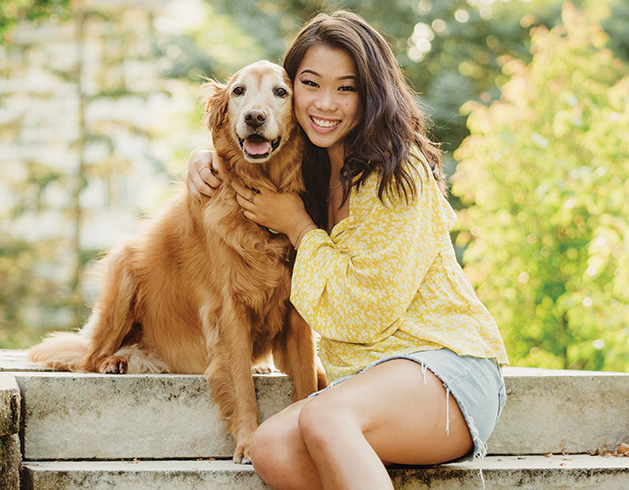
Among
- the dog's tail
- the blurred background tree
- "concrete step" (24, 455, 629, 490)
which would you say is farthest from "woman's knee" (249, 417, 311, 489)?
the blurred background tree

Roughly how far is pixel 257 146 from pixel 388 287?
81 cm

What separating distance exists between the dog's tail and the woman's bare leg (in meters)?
1.20

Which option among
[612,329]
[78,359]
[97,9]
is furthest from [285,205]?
[97,9]

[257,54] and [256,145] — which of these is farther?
[257,54]

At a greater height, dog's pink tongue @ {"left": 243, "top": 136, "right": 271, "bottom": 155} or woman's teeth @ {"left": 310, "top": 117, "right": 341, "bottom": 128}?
woman's teeth @ {"left": 310, "top": 117, "right": 341, "bottom": 128}

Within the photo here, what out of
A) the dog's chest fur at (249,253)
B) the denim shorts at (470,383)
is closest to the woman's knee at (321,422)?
the denim shorts at (470,383)

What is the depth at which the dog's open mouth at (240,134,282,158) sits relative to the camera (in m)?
2.71

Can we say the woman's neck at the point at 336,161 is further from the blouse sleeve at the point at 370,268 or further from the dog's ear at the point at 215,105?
the dog's ear at the point at 215,105

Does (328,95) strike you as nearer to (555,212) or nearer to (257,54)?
(555,212)

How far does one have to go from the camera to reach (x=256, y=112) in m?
2.64

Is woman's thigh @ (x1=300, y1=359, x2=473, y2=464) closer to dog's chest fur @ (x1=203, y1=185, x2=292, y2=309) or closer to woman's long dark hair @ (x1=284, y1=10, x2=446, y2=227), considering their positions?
woman's long dark hair @ (x1=284, y1=10, x2=446, y2=227)

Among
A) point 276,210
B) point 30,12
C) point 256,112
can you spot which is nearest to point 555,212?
point 276,210

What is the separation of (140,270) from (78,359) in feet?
1.47

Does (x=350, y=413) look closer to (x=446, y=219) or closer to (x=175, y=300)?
(x=446, y=219)
